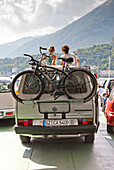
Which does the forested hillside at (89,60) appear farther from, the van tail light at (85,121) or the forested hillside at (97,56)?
the van tail light at (85,121)

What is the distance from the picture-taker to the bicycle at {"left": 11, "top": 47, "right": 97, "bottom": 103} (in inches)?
196

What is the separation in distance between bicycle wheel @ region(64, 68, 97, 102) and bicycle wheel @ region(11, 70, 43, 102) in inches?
21.4

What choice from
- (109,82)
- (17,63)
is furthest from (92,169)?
(17,63)

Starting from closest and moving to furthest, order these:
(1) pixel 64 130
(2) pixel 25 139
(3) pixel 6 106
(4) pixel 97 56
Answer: (1) pixel 64 130 → (2) pixel 25 139 → (3) pixel 6 106 → (4) pixel 97 56

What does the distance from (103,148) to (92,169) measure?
141 cm

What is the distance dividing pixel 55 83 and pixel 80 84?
1.68 ft

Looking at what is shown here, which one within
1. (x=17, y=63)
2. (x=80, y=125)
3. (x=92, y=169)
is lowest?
(x=92, y=169)

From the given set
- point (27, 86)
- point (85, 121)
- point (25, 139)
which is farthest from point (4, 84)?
point (85, 121)

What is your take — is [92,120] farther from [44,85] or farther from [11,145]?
[11,145]

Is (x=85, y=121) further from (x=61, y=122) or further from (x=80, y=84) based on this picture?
(x=80, y=84)

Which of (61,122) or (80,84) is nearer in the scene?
(61,122)

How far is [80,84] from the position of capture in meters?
5.21

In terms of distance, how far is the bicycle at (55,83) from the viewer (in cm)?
499

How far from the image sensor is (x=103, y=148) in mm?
5590
